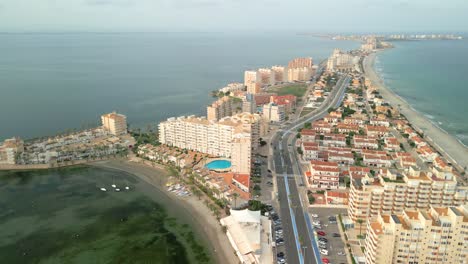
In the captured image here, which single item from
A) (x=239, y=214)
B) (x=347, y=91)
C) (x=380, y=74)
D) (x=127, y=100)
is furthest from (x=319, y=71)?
(x=239, y=214)

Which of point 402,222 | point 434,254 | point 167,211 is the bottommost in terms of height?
point 167,211

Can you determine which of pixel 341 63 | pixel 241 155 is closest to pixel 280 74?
pixel 341 63

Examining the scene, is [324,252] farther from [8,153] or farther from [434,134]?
[434,134]

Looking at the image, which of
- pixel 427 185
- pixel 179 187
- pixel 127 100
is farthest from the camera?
pixel 127 100

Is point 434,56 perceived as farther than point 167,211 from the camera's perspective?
Yes

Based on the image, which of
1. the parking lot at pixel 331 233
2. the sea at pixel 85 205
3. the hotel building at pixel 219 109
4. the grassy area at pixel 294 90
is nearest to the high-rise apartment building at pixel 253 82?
the grassy area at pixel 294 90

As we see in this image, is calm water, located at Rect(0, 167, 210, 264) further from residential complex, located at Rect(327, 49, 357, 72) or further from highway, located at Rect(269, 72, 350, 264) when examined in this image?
residential complex, located at Rect(327, 49, 357, 72)

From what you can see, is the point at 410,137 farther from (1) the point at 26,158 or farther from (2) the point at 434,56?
(2) the point at 434,56

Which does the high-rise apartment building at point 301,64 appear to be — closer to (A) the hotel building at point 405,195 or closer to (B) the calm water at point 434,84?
(B) the calm water at point 434,84
